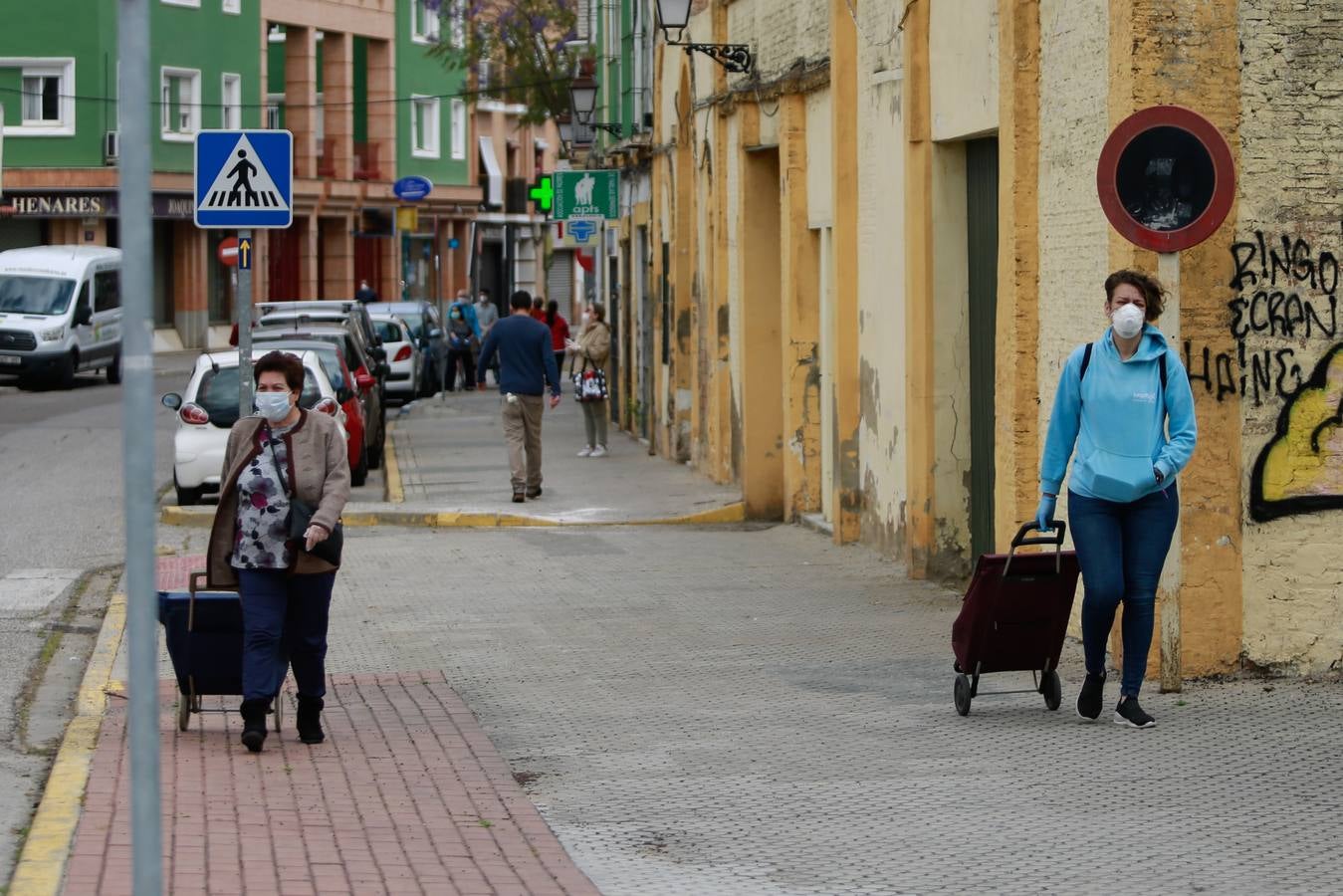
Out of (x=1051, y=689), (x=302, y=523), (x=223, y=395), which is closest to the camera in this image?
(x=302, y=523)

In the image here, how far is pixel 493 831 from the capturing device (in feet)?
23.8

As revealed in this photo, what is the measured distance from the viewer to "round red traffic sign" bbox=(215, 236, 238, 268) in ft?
141

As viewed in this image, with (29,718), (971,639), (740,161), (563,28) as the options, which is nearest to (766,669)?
(971,639)

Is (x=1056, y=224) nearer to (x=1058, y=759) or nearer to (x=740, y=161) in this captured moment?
(x=1058, y=759)

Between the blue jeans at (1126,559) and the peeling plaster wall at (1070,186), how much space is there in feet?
6.04

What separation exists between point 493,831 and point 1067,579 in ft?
9.46

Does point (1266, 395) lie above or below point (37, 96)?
below

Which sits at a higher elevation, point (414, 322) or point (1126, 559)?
point (414, 322)

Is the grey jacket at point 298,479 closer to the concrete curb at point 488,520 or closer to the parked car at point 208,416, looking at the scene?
the concrete curb at point 488,520

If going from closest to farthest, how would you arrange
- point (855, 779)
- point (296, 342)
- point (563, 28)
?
point (855, 779), point (296, 342), point (563, 28)

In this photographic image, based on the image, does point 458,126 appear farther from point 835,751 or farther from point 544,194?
point 835,751

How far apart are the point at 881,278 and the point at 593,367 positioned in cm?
1036

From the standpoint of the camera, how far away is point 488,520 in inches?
730

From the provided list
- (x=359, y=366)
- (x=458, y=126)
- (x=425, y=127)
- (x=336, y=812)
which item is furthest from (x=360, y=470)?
(x=458, y=126)
